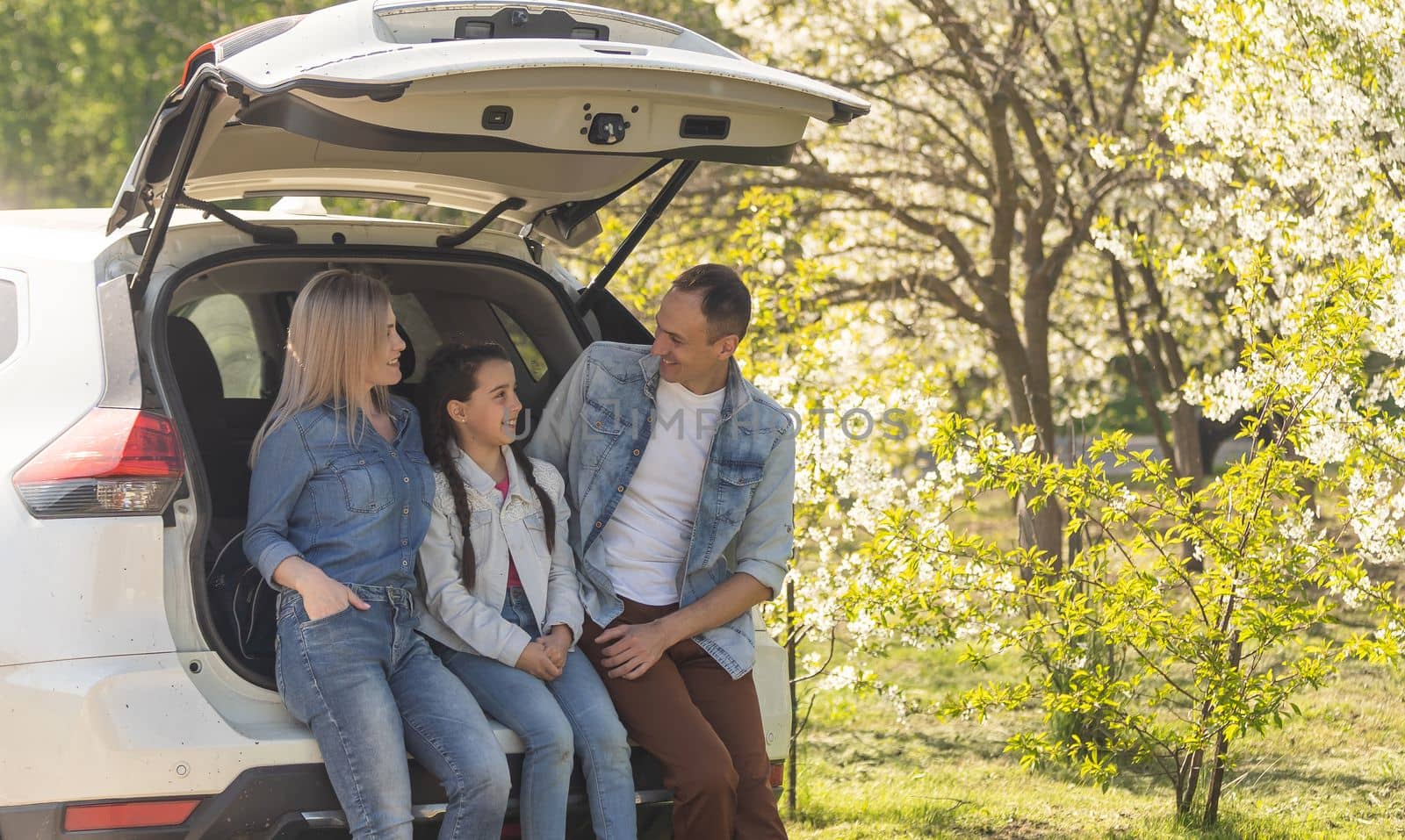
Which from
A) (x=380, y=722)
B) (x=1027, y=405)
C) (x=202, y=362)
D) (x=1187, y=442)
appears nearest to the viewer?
(x=380, y=722)

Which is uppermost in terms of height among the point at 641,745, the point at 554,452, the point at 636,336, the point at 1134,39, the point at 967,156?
the point at 1134,39

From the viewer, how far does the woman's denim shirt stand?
123 inches

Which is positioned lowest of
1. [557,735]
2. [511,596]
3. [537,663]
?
[557,735]

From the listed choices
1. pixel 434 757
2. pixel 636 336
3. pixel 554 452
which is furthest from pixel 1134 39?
pixel 434 757

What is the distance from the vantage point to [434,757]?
3.05 metres

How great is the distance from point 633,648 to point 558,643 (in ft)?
0.65

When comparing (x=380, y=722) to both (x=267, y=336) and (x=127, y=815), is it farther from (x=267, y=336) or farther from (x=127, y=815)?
(x=267, y=336)

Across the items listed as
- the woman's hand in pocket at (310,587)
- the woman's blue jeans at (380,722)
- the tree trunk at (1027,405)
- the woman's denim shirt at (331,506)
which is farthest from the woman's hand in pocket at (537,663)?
the tree trunk at (1027,405)

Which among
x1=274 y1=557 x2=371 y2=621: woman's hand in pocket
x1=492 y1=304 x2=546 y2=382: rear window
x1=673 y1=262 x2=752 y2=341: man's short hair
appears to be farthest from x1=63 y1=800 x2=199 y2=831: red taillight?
x1=492 y1=304 x2=546 y2=382: rear window

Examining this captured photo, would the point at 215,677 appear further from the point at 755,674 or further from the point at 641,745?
Result: the point at 755,674

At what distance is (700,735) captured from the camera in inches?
132

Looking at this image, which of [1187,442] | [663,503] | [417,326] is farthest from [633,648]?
[1187,442]

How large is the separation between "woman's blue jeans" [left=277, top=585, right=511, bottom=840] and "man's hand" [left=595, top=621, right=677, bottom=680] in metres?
0.41

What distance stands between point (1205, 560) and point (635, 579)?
280 cm
